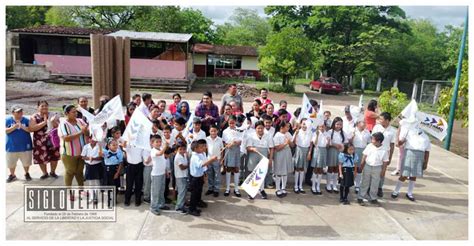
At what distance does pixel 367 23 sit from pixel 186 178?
2647 centimetres

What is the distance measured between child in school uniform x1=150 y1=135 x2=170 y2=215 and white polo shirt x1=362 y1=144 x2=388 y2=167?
3277 mm

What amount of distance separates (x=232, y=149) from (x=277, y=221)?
4.83ft

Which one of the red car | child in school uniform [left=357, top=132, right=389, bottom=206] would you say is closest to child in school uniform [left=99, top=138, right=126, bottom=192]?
child in school uniform [left=357, top=132, right=389, bottom=206]

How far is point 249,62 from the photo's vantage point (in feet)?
107

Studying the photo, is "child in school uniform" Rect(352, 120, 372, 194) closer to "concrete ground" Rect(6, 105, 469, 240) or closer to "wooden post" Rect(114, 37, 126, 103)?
"concrete ground" Rect(6, 105, 469, 240)

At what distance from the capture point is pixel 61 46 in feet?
78.0

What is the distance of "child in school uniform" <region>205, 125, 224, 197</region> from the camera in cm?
594

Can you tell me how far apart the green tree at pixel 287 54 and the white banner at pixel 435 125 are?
52.7ft

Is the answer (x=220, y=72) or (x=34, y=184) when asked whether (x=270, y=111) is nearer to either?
(x=34, y=184)

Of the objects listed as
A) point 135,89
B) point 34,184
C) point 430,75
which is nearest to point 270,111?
point 34,184

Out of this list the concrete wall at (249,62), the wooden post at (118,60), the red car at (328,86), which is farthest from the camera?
the concrete wall at (249,62)

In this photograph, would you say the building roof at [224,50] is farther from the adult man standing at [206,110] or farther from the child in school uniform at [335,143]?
the child in school uniform at [335,143]

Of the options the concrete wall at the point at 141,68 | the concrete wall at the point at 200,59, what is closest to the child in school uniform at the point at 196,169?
the concrete wall at the point at 141,68

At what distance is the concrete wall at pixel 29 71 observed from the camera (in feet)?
73.2
